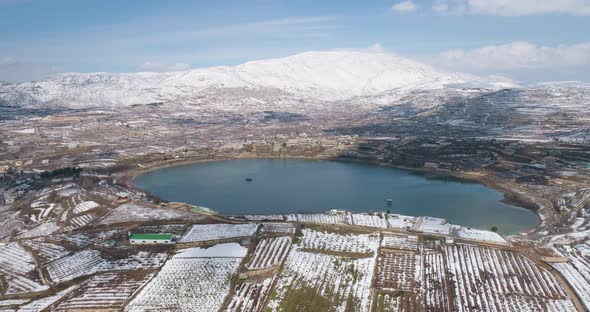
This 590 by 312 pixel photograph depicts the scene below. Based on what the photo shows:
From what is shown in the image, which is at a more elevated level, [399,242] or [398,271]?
[399,242]

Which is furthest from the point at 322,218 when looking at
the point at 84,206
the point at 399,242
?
the point at 84,206

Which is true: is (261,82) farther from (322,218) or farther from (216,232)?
(216,232)

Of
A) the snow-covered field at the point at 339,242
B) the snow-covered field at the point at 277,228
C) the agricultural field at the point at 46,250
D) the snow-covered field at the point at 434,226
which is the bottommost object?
the agricultural field at the point at 46,250

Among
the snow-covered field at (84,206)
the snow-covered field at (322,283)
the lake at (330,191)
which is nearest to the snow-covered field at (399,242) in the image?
the snow-covered field at (322,283)

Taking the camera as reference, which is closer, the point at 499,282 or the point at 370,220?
the point at 499,282

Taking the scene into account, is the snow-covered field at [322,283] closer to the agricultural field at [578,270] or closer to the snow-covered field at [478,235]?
the snow-covered field at [478,235]

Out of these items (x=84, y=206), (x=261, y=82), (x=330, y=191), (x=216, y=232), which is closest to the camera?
(x=216, y=232)
